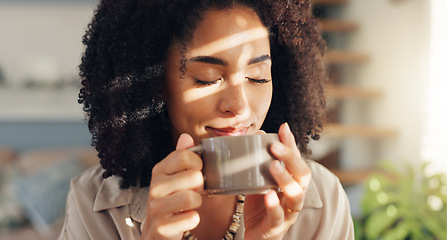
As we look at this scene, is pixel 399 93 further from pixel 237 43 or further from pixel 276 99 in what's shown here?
pixel 237 43

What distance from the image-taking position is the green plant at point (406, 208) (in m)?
1.90

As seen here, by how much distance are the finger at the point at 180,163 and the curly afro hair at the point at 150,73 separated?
297 mm

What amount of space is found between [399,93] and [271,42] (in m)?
1.88

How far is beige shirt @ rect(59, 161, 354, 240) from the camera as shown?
3.31 ft

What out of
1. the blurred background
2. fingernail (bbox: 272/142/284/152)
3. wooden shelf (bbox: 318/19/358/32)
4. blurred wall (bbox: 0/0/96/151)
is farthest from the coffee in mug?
blurred wall (bbox: 0/0/96/151)

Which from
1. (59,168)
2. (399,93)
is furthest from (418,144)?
(59,168)

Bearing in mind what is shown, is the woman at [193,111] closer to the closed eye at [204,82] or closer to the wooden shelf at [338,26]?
the closed eye at [204,82]

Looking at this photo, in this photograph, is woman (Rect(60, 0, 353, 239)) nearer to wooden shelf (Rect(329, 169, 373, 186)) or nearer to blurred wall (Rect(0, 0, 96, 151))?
wooden shelf (Rect(329, 169, 373, 186))

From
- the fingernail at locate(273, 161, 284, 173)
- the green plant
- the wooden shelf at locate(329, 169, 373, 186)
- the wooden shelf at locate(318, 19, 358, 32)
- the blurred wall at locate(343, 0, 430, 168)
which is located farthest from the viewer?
the wooden shelf at locate(318, 19, 358, 32)

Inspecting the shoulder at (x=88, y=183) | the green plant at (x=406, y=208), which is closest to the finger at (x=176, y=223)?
the shoulder at (x=88, y=183)

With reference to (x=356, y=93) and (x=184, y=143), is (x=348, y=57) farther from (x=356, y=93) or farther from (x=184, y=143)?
(x=184, y=143)

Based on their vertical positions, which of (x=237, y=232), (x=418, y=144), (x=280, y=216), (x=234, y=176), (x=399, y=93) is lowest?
(x=418, y=144)

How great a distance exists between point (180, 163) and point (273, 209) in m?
0.18

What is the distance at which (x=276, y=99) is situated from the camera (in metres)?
1.13
